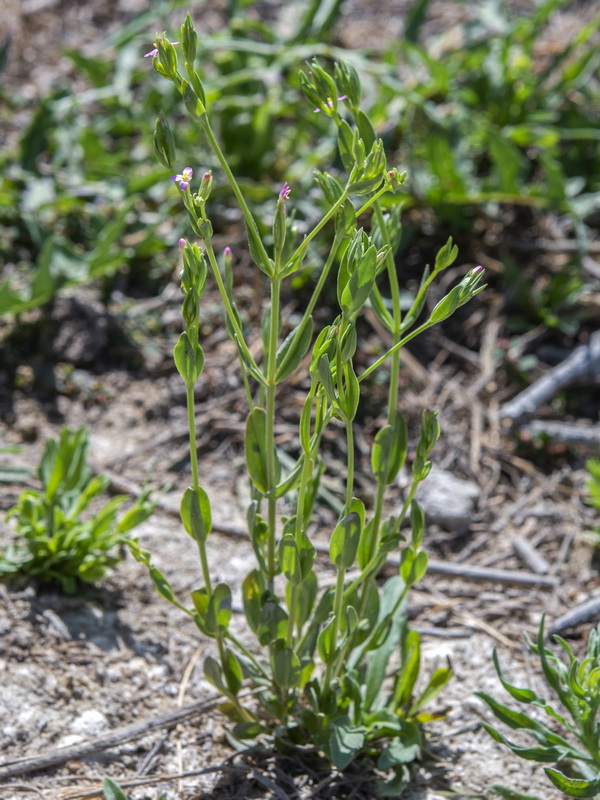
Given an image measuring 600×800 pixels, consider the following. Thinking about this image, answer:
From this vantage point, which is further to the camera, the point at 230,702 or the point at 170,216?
the point at 170,216

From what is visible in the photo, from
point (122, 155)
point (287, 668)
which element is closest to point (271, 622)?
point (287, 668)

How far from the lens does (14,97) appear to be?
3990mm

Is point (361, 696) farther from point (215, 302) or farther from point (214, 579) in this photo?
point (215, 302)

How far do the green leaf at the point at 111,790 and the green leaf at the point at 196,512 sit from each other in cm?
45

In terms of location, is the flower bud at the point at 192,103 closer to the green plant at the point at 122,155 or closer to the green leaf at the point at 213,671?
the green leaf at the point at 213,671

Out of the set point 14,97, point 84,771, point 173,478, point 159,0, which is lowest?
point 84,771

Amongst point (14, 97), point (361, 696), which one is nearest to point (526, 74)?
point (14, 97)

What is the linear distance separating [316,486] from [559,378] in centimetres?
138

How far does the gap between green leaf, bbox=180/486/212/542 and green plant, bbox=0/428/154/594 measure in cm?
53

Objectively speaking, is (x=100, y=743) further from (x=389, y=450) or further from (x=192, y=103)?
(x=192, y=103)

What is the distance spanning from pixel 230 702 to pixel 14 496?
97cm

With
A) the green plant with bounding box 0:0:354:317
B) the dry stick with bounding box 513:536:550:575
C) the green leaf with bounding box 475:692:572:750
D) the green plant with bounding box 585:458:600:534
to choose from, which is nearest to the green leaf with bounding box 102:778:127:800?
the green leaf with bounding box 475:692:572:750

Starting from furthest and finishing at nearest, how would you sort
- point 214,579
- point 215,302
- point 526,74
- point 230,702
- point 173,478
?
point 526,74
point 215,302
point 173,478
point 214,579
point 230,702

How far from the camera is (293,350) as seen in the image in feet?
5.09
